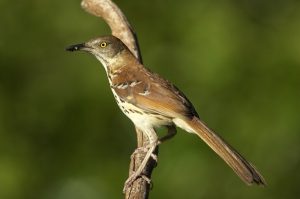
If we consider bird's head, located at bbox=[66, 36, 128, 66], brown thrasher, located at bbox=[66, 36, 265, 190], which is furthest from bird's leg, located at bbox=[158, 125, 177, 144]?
bird's head, located at bbox=[66, 36, 128, 66]

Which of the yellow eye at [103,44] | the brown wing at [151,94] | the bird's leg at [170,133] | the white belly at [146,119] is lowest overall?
the bird's leg at [170,133]

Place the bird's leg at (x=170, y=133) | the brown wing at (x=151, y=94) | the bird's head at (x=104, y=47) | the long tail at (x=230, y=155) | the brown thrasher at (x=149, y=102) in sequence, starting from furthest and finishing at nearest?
the bird's head at (x=104, y=47) → the bird's leg at (x=170, y=133) → the brown wing at (x=151, y=94) → the brown thrasher at (x=149, y=102) → the long tail at (x=230, y=155)

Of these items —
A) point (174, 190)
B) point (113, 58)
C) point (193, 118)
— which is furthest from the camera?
point (174, 190)

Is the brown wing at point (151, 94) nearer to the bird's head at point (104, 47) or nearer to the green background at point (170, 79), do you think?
the bird's head at point (104, 47)

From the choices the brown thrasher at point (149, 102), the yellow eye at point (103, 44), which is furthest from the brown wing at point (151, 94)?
the yellow eye at point (103, 44)

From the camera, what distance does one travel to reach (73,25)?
9.51 meters

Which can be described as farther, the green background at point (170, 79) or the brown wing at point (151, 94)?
the green background at point (170, 79)

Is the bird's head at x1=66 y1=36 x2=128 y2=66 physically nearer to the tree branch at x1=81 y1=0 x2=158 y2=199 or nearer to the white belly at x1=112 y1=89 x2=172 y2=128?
the tree branch at x1=81 y1=0 x2=158 y2=199

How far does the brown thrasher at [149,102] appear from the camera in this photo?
686 cm

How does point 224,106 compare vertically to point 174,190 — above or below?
above

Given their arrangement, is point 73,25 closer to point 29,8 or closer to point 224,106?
point 29,8

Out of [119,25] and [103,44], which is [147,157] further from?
[119,25]

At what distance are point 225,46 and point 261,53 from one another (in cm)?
36

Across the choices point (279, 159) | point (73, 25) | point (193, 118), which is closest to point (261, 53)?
point (279, 159)
